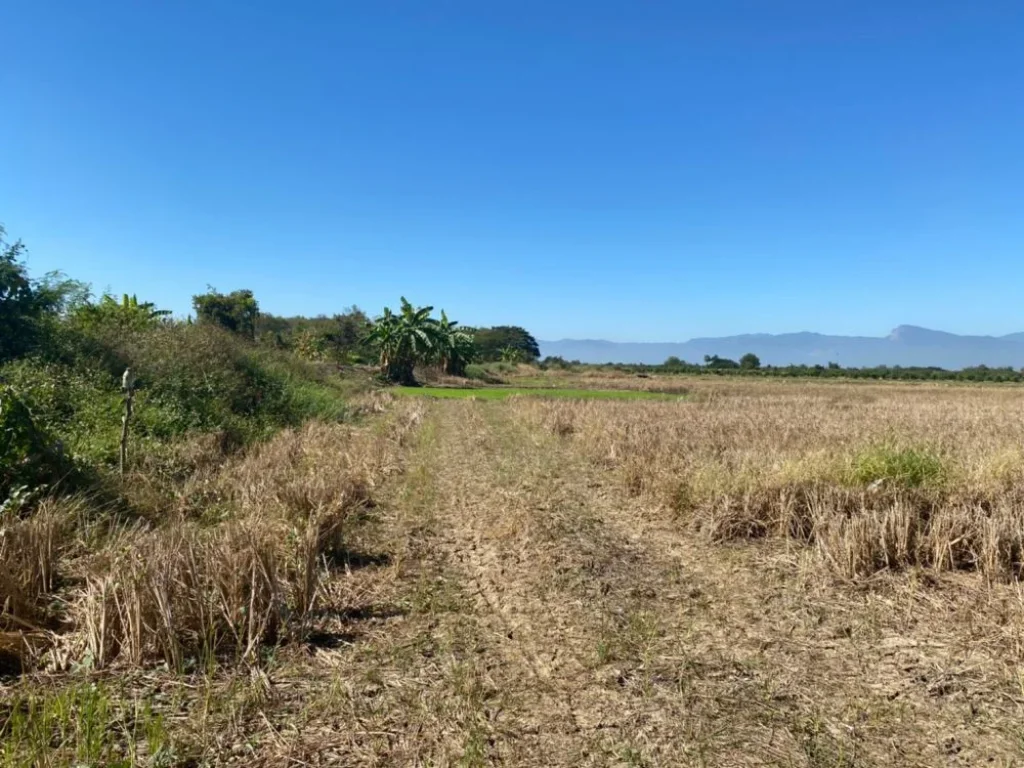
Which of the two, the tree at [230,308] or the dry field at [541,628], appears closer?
the dry field at [541,628]

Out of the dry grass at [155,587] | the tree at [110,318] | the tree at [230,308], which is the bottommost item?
the dry grass at [155,587]

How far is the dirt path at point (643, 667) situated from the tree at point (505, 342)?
90.8 m

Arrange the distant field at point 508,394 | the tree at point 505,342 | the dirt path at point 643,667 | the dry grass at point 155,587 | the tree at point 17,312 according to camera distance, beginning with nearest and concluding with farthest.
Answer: the dirt path at point 643,667 → the dry grass at point 155,587 → the tree at point 17,312 → the distant field at point 508,394 → the tree at point 505,342

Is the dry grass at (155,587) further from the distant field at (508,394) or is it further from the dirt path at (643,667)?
the distant field at (508,394)

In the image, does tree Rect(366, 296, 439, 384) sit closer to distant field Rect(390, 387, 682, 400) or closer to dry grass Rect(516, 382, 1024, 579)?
distant field Rect(390, 387, 682, 400)

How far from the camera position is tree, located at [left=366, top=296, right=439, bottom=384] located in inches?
1714

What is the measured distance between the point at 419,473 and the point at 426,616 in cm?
591

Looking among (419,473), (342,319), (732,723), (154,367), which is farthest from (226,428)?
(342,319)

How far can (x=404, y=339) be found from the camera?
1722 inches

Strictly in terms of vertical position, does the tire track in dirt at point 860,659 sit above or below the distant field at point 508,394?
below

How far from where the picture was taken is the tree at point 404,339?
43531mm

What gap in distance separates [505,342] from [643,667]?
106747 millimetres

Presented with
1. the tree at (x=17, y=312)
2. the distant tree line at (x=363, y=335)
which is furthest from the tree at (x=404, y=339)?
the tree at (x=17, y=312)

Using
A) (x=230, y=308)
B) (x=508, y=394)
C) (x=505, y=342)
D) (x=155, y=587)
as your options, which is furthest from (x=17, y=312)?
(x=505, y=342)
